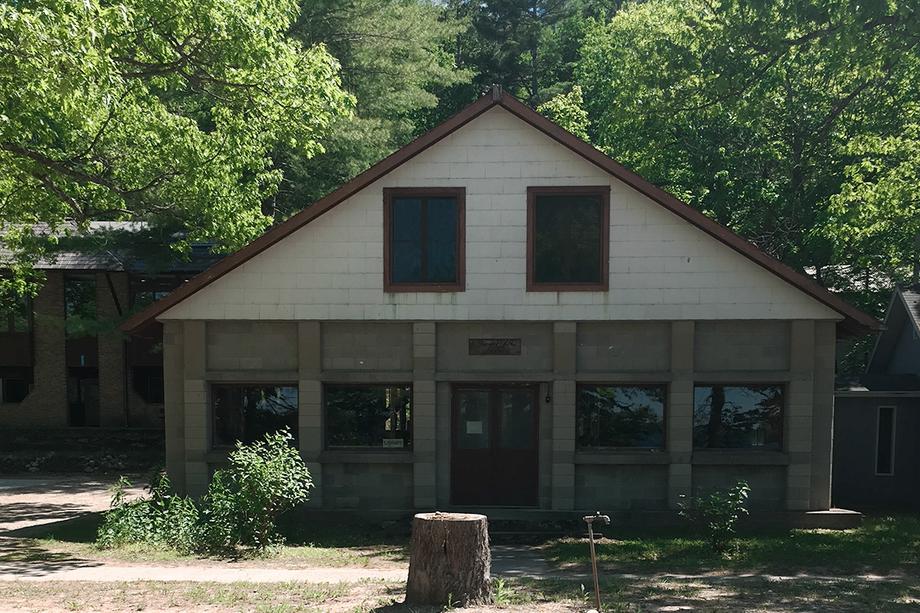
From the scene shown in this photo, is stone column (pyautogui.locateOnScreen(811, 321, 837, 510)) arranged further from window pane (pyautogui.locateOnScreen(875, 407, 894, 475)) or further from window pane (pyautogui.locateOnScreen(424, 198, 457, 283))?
window pane (pyautogui.locateOnScreen(424, 198, 457, 283))

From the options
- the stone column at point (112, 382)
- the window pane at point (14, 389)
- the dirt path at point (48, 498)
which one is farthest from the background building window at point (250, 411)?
the window pane at point (14, 389)

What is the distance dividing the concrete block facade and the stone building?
4cm

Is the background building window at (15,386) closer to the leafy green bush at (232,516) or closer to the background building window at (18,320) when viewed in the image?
the background building window at (18,320)

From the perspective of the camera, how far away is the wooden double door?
16.3 metres

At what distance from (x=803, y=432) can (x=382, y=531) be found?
325 inches

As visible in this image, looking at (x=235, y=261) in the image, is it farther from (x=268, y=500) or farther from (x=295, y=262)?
(x=268, y=500)

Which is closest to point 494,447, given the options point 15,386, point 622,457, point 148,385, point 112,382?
point 622,457

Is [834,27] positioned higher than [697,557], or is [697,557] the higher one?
[834,27]

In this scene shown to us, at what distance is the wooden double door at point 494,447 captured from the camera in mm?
16328

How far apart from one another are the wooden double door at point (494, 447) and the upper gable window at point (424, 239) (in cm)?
225

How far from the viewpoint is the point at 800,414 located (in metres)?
16.0

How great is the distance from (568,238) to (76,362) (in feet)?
76.4

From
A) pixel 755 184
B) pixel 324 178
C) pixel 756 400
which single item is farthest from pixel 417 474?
pixel 755 184

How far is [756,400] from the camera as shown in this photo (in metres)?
16.3
